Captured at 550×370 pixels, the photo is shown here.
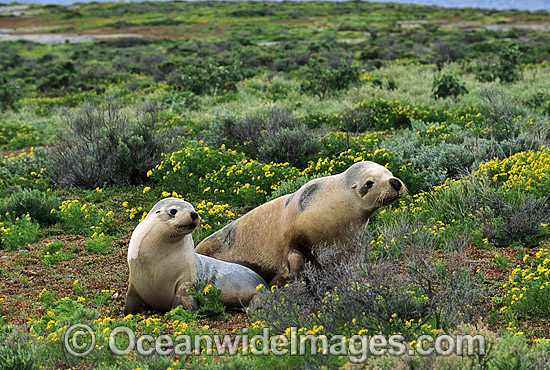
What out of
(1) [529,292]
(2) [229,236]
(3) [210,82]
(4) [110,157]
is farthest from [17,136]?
(1) [529,292]

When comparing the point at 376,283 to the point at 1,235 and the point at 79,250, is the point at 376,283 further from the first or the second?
the point at 1,235

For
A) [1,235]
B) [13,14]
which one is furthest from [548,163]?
[13,14]

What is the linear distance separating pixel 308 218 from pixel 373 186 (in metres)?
0.64

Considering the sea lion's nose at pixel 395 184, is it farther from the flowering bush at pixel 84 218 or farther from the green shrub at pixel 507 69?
the green shrub at pixel 507 69

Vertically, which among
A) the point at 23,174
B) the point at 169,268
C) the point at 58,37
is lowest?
the point at 58,37

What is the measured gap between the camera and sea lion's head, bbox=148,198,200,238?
4965 mm

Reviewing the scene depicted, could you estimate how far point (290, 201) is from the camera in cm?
562

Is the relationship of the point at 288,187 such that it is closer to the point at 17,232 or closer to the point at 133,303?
the point at 133,303

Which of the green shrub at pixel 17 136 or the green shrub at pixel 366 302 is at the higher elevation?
the green shrub at pixel 366 302

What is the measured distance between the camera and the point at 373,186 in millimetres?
5016

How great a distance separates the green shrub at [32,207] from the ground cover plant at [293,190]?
2cm

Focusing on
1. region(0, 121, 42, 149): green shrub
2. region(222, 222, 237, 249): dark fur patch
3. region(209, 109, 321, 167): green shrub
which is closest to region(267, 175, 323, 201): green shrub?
region(209, 109, 321, 167): green shrub

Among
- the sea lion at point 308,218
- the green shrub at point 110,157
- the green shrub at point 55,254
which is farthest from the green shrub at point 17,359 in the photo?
the green shrub at point 110,157

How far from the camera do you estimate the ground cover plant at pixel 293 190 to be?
438 centimetres
